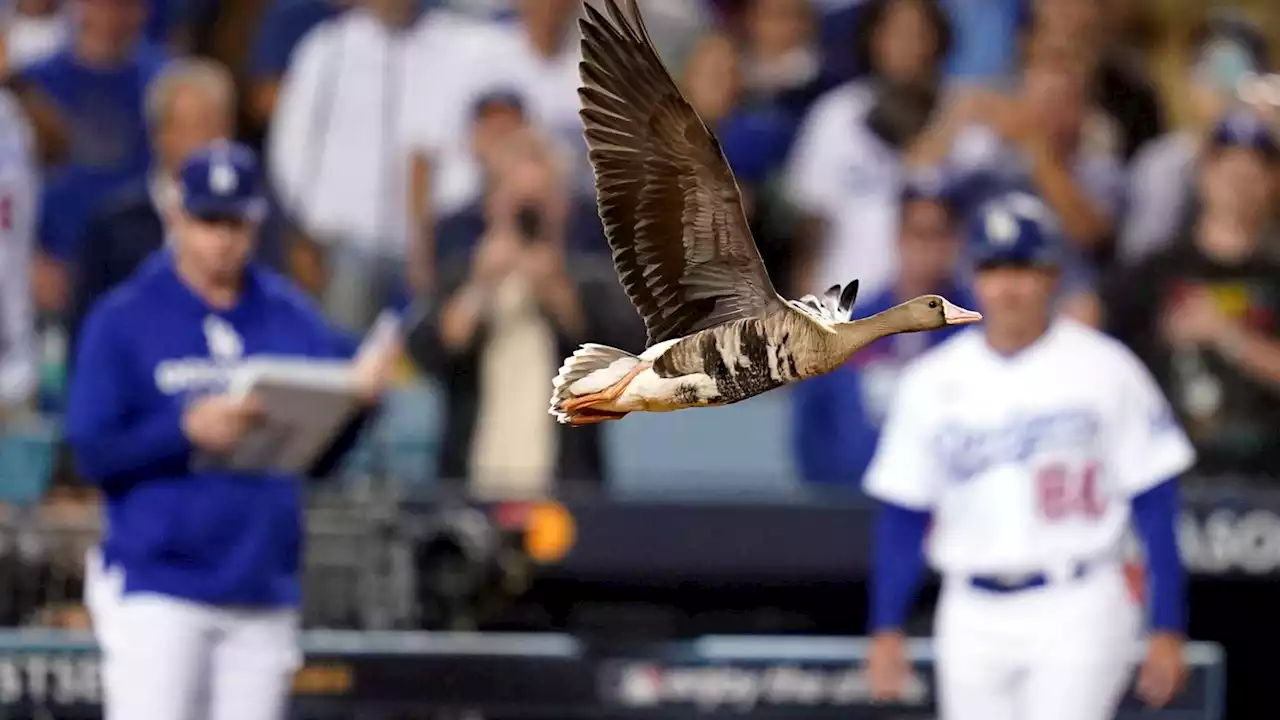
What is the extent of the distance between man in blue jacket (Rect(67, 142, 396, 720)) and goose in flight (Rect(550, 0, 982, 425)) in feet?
6.93

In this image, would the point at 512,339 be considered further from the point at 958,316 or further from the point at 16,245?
the point at 958,316

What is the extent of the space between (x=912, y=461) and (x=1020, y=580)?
457 millimetres

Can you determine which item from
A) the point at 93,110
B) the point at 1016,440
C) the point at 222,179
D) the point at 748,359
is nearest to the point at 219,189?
the point at 222,179

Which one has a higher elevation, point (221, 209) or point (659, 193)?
point (221, 209)

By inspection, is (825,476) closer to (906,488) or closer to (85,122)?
(906,488)

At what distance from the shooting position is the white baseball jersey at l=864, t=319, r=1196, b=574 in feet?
18.3

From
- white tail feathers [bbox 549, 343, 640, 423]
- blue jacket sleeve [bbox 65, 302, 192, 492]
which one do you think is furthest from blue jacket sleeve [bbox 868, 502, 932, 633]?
white tail feathers [bbox 549, 343, 640, 423]

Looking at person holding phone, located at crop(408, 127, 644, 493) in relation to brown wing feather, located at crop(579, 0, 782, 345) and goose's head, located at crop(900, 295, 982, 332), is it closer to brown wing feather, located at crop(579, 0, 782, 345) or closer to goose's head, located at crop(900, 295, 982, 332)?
A: brown wing feather, located at crop(579, 0, 782, 345)

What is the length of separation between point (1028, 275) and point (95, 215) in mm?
3488

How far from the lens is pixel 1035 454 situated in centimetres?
564

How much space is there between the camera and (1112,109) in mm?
8109

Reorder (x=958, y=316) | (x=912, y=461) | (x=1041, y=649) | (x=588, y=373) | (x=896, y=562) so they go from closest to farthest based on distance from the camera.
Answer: (x=958, y=316)
(x=588, y=373)
(x=1041, y=649)
(x=912, y=461)
(x=896, y=562)

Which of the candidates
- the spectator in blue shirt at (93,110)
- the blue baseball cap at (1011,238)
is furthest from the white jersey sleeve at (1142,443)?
the spectator in blue shirt at (93,110)

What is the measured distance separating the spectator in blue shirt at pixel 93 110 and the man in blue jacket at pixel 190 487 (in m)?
2.22
